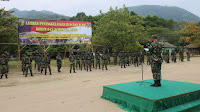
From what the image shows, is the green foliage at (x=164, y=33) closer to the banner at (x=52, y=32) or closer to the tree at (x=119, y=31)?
the tree at (x=119, y=31)

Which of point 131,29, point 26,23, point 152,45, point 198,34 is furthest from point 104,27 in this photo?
point 198,34

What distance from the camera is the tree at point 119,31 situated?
17750 mm

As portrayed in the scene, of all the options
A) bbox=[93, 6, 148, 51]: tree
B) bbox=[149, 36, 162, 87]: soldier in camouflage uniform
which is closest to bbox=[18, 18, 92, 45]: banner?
bbox=[93, 6, 148, 51]: tree

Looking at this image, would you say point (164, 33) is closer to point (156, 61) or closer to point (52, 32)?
point (52, 32)

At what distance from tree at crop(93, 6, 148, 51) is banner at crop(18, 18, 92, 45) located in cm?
215

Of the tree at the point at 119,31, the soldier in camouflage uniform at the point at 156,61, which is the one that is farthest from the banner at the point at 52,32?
the soldier in camouflage uniform at the point at 156,61

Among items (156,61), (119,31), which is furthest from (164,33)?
(156,61)

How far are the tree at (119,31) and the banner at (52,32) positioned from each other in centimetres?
215

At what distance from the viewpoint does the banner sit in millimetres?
15047

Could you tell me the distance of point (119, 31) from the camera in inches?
704

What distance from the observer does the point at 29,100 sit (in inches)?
209

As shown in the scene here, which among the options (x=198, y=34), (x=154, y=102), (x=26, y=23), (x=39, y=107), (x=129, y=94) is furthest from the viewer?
(x=198, y=34)

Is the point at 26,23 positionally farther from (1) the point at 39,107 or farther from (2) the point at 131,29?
(1) the point at 39,107

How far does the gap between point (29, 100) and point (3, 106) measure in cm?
78
